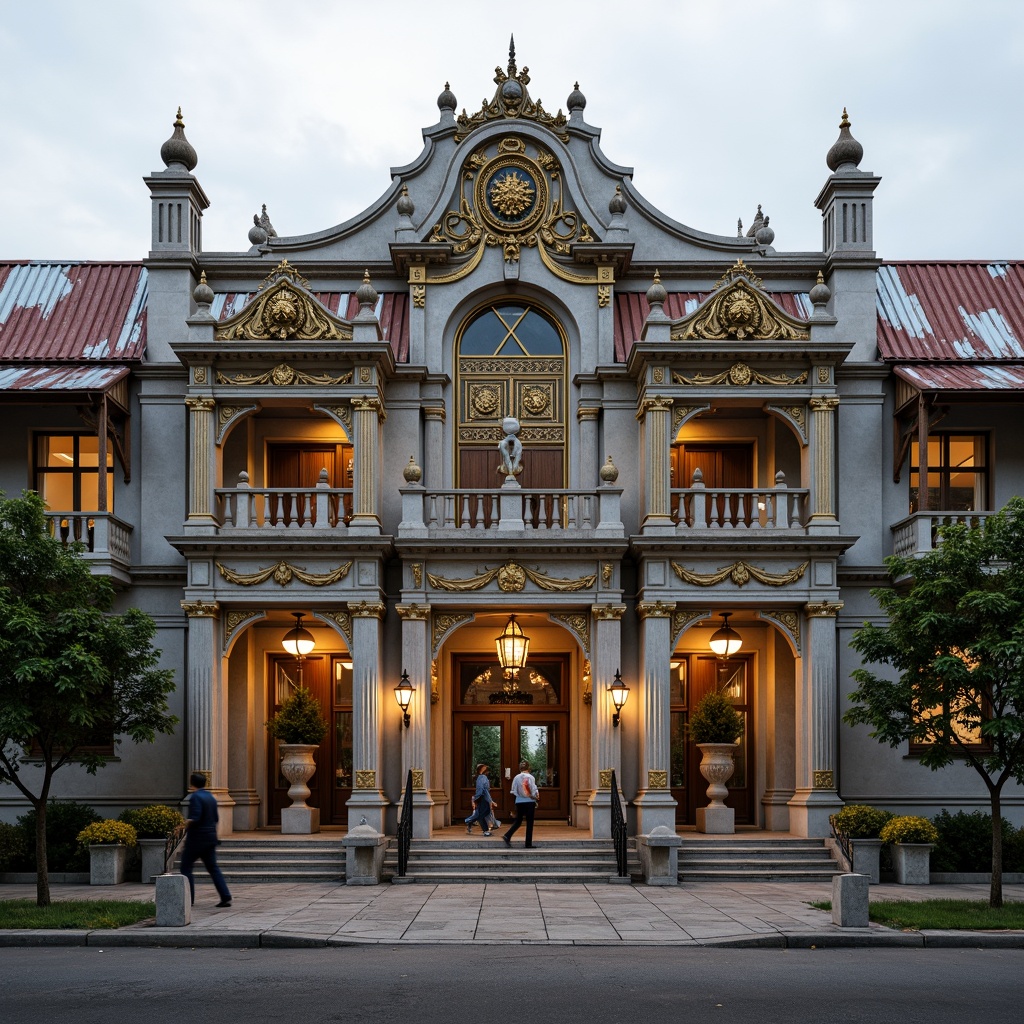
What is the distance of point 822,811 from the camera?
22.5m

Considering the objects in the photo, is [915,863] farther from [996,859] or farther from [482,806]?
[482,806]

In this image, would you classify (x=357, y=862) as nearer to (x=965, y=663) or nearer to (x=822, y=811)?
(x=822, y=811)

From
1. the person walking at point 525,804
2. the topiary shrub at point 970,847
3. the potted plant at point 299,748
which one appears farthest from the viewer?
the potted plant at point 299,748

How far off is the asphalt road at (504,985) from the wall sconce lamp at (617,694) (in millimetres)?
8700

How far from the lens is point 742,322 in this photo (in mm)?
23812

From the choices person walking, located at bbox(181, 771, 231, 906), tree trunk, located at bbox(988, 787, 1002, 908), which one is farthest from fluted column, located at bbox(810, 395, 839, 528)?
person walking, located at bbox(181, 771, 231, 906)

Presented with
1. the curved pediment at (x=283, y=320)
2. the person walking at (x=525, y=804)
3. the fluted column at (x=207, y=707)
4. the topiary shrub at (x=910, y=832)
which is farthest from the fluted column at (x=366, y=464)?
the topiary shrub at (x=910, y=832)

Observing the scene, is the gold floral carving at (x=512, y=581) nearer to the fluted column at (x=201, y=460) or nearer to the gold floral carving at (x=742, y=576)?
the gold floral carving at (x=742, y=576)

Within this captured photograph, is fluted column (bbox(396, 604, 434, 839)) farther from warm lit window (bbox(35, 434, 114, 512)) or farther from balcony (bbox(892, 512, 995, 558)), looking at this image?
balcony (bbox(892, 512, 995, 558))

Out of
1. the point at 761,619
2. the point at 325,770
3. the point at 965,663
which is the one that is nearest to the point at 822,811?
the point at 761,619

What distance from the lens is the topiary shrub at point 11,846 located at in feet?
68.2

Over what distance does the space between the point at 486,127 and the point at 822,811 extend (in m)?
14.4

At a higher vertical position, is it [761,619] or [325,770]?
[761,619]

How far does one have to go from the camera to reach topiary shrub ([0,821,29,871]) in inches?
818
